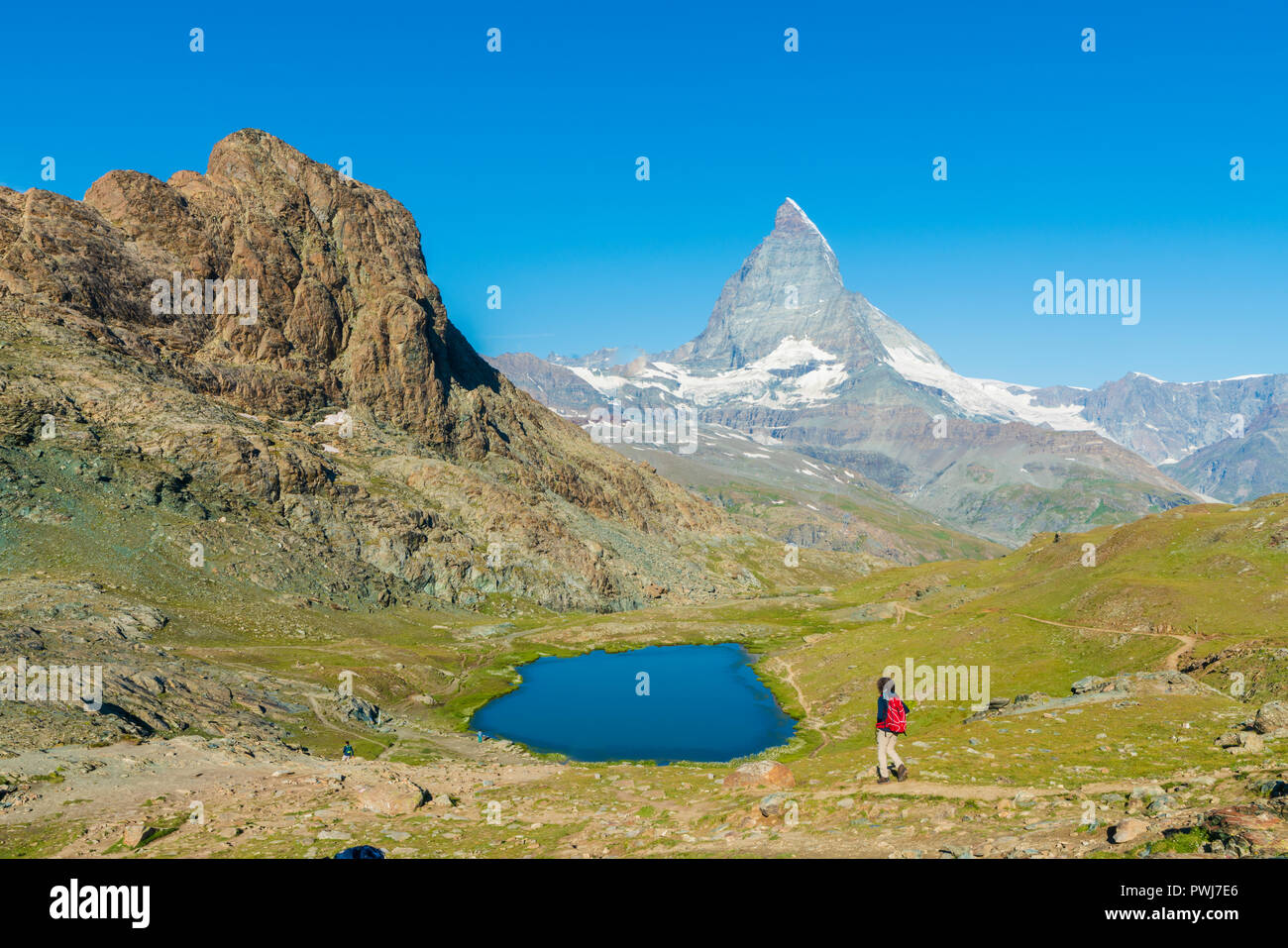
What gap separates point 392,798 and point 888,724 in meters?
25.6

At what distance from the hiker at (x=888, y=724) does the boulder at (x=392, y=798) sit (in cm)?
2390

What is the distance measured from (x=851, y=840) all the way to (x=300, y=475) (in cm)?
17819

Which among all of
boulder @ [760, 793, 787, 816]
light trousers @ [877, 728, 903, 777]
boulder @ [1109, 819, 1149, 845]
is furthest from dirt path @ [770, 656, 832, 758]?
boulder @ [1109, 819, 1149, 845]

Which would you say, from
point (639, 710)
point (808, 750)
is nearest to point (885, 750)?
point (808, 750)

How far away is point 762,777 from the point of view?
40344mm

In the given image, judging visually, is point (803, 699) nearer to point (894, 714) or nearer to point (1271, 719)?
point (1271, 719)

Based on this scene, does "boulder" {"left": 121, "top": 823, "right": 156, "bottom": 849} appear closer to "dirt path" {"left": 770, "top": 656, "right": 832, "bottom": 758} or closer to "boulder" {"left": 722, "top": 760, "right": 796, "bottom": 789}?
"boulder" {"left": 722, "top": 760, "right": 796, "bottom": 789}

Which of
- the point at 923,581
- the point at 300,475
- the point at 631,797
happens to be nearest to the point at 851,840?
the point at 631,797

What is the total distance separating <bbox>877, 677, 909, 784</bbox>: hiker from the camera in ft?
104

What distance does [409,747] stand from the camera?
81750 mm

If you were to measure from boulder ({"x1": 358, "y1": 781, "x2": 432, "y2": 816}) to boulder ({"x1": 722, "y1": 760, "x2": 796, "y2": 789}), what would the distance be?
17.0 metres
